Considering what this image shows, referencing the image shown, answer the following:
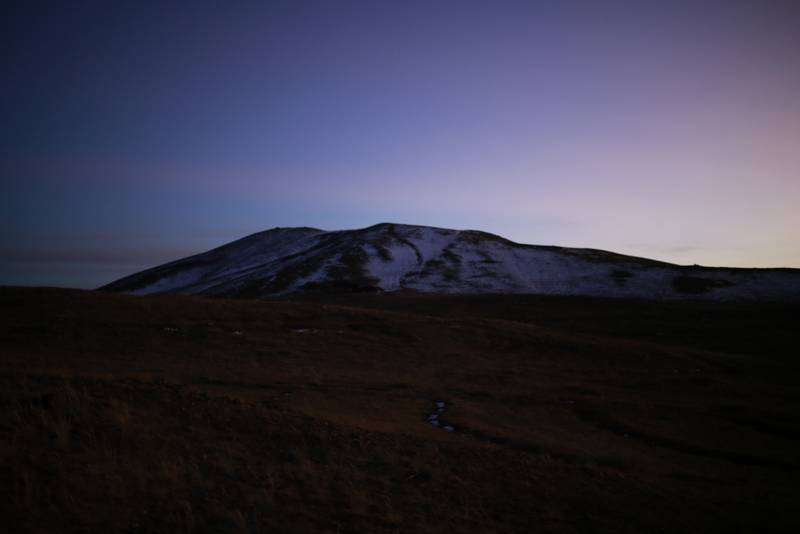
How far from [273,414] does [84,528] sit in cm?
724

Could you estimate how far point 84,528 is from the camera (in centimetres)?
804

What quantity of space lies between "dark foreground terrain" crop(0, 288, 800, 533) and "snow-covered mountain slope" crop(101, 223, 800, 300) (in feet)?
173

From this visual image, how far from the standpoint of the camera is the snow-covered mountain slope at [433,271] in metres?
94.8

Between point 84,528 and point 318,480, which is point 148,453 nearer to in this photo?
point 84,528

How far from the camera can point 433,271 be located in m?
110

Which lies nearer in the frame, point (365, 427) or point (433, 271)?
point (365, 427)

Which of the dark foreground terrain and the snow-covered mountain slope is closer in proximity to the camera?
the dark foreground terrain

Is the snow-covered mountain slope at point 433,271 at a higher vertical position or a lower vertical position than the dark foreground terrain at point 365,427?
higher

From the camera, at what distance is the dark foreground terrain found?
966cm

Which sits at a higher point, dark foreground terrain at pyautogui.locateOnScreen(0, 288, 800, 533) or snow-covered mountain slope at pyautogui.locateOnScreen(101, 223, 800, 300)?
snow-covered mountain slope at pyautogui.locateOnScreen(101, 223, 800, 300)

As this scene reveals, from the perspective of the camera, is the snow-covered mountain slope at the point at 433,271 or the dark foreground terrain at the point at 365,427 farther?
the snow-covered mountain slope at the point at 433,271

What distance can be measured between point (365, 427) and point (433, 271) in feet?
309

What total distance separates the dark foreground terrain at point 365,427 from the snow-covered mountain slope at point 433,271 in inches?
2077

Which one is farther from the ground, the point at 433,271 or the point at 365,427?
the point at 433,271
